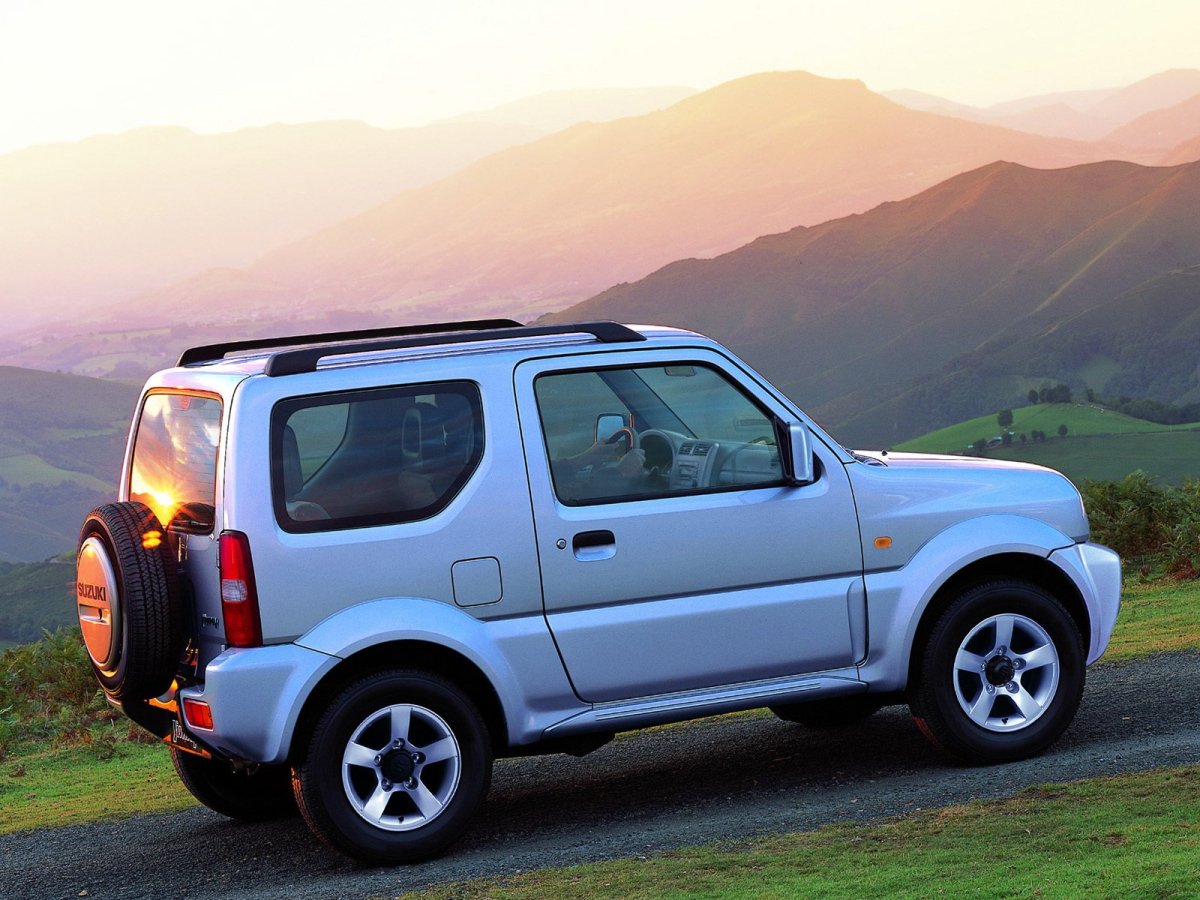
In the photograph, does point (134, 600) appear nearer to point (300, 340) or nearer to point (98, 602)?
point (98, 602)

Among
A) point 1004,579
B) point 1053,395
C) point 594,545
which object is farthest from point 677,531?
point 1053,395

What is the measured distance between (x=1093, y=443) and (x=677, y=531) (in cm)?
9961

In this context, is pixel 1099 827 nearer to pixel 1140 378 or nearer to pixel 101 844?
pixel 101 844

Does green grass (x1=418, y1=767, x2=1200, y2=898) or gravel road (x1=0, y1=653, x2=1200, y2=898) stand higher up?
green grass (x1=418, y1=767, x2=1200, y2=898)

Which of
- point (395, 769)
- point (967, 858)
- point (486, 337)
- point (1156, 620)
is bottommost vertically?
point (1156, 620)

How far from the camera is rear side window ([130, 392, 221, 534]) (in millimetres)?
5949

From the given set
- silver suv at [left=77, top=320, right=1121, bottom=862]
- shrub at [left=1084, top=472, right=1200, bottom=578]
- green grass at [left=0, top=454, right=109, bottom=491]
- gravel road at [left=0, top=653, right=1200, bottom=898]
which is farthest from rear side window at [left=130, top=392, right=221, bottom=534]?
green grass at [left=0, top=454, right=109, bottom=491]

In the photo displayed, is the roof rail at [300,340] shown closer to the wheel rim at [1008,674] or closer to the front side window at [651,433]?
the front side window at [651,433]

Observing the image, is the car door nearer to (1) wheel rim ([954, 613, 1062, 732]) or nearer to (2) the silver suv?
(2) the silver suv

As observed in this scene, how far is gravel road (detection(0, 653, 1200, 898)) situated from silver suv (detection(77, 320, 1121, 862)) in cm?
26

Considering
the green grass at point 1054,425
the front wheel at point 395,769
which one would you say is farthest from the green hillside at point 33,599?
the front wheel at point 395,769

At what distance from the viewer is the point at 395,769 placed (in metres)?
5.89

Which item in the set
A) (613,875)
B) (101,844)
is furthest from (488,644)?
(101,844)

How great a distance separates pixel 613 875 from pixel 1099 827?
174 centimetres
